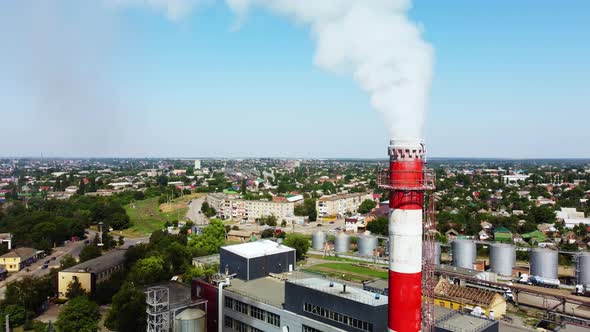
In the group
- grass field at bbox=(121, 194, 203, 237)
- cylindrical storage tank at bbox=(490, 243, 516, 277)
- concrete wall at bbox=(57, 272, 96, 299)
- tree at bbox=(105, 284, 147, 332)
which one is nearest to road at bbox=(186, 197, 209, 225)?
grass field at bbox=(121, 194, 203, 237)

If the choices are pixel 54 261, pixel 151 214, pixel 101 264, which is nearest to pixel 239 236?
pixel 54 261

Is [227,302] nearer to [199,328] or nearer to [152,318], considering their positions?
[199,328]

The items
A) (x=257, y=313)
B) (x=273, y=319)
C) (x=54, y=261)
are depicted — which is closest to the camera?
(x=273, y=319)

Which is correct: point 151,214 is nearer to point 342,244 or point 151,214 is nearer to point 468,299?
point 342,244

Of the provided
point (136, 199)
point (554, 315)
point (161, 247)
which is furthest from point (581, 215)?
point (136, 199)

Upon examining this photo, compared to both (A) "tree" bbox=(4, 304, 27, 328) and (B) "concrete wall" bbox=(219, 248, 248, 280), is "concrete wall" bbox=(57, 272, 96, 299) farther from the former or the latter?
(B) "concrete wall" bbox=(219, 248, 248, 280)

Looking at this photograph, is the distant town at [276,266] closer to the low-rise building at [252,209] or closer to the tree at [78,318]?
the tree at [78,318]

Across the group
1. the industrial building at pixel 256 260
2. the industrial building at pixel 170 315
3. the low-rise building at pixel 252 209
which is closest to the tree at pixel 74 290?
the industrial building at pixel 256 260
